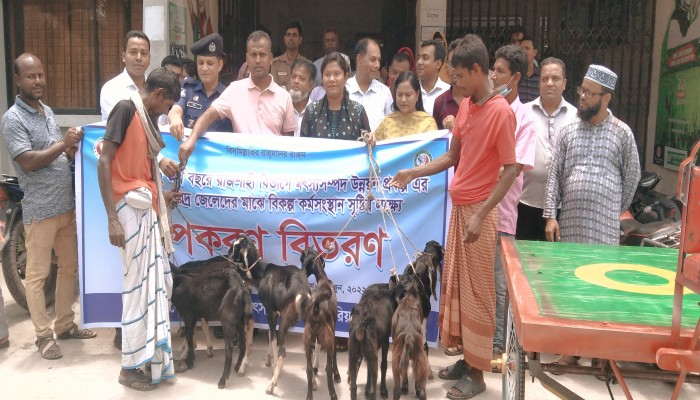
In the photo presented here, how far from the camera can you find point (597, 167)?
161 inches

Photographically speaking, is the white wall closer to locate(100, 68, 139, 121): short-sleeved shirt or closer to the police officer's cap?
the police officer's cap

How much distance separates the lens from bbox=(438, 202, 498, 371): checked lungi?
3.71 meters

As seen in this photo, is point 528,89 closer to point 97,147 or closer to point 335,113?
point 335,113

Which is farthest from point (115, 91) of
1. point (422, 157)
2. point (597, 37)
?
point (597, 37)

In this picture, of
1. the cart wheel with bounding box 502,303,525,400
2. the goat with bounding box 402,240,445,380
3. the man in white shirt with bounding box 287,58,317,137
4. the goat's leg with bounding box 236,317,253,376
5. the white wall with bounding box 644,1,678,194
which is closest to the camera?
the cart wheel with bounding box 502,303,525,400

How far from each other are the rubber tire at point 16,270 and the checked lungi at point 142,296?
163cm

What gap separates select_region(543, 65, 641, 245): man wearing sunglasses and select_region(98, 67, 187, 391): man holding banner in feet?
8.04

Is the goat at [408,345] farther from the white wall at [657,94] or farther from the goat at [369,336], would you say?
the white wall at [657,94]

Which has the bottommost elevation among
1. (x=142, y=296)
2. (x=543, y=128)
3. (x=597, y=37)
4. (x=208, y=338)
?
(x=208, y=338)

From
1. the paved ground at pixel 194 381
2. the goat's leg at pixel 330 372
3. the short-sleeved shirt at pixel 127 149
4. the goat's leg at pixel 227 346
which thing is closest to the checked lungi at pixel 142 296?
the short-sleeved shirt at pixel 127 149

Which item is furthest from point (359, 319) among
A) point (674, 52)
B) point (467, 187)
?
point (674, 52)

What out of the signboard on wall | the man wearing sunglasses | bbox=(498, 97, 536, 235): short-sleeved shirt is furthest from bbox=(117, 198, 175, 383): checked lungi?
the signboard on wall

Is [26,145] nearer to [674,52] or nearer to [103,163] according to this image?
[103,163]

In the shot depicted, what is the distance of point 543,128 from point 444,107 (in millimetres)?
708
